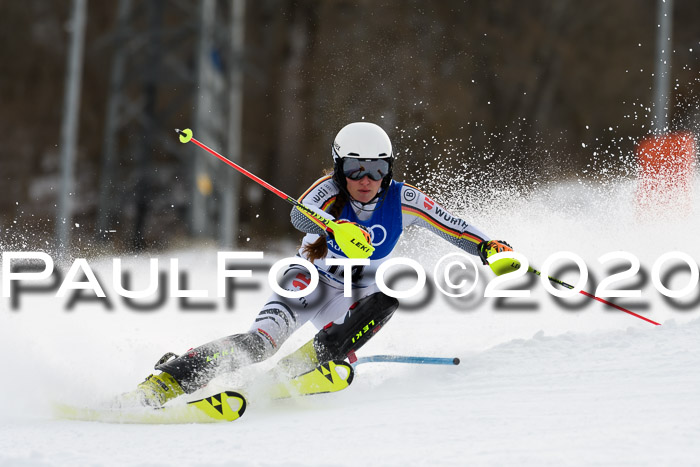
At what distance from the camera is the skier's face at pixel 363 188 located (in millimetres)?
4641

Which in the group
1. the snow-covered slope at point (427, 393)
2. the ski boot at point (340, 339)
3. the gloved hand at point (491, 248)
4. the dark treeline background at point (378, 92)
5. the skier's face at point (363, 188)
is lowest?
the snow-covered slope at point (427, 393)

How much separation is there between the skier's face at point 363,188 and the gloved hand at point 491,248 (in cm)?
65

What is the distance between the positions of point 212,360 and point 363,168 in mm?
1210

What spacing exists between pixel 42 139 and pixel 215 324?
18.4m

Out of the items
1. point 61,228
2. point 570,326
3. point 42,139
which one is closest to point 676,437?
point 570,326

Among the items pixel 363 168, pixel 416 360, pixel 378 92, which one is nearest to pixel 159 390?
pixel 416 360

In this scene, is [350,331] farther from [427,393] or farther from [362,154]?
[362,154]

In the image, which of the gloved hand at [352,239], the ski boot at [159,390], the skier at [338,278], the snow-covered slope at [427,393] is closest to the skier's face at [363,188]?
the skier at [338,278]

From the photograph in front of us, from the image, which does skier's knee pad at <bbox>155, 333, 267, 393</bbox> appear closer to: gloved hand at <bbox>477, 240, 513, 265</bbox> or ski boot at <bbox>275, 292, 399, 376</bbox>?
ski boot at <bbox>275, 292, 399, 376</bbox>

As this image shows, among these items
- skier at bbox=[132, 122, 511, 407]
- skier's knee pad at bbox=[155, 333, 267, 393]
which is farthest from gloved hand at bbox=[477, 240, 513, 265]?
skier's knee pad at bbox=[155, 333, 267, 393]

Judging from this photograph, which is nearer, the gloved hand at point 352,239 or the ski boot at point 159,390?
the ski boot at point 159,390

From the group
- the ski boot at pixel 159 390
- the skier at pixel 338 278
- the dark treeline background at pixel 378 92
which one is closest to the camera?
the ski boot at pixel 159 390

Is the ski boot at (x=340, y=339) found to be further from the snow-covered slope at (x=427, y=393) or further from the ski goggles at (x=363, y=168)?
the ski goggles at (x=363, y=168)

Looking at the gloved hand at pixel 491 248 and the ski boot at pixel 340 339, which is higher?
the gloved hand at pixel 491 248
